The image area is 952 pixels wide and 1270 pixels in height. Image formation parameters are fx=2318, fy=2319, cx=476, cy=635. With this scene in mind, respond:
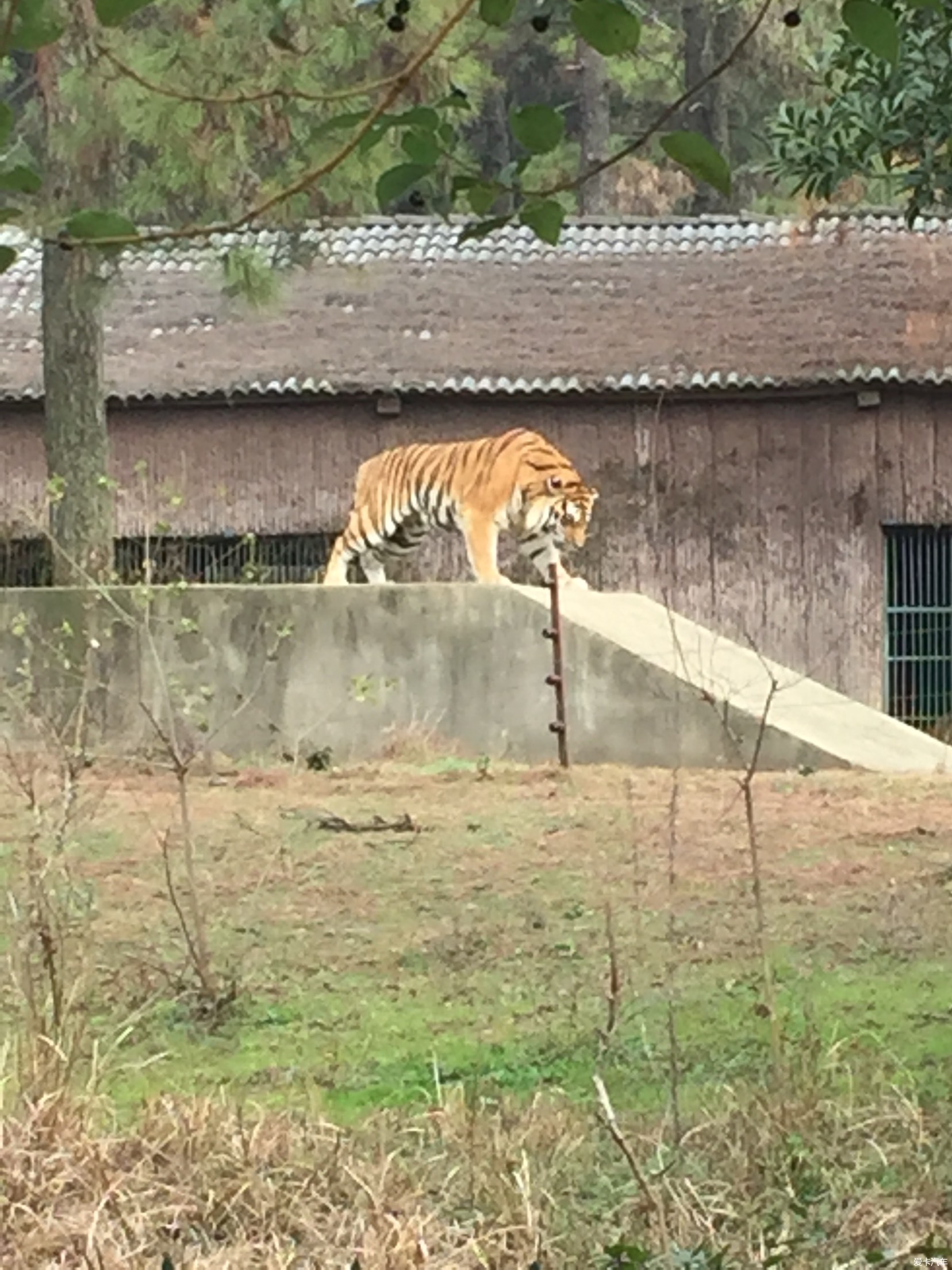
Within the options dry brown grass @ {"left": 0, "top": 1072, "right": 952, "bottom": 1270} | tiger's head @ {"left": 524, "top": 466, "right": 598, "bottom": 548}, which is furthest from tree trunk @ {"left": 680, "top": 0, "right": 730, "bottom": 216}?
dry brown grass @ {"left": 0, "top": 1072, "right": 952, "bottom": 1270}

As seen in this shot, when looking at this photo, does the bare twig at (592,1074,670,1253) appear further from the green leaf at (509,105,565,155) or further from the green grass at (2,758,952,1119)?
the green leaf at (509,105,565,155)

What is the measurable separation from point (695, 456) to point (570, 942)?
11.0 m

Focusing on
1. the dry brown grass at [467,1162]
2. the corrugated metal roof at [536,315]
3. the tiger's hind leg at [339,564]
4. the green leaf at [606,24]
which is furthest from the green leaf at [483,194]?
the tiger's hind leg at [339,564]

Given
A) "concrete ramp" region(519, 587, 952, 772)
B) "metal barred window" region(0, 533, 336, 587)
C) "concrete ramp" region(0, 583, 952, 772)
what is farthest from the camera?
"metal barred window" region(0, 533, 336, 587)

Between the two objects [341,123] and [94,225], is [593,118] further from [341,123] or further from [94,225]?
[94,225]

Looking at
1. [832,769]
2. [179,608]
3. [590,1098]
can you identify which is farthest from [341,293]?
[590,1098]

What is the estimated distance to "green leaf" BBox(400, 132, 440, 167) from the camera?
201cm

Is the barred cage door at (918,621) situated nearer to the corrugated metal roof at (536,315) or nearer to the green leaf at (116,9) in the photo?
the corrugated metal roof at (536,315)

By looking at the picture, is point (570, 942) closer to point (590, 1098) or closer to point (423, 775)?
point (590, 1098)

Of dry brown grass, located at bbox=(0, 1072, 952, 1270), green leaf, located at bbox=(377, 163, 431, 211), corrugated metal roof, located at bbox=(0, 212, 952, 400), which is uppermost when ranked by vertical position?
corrugated metal roof, located at bbox=(0, 212, 952, 400)

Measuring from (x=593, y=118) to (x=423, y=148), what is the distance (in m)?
26.5

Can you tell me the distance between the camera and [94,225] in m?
1.91

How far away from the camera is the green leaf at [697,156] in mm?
1930

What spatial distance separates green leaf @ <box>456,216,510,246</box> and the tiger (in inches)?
489
